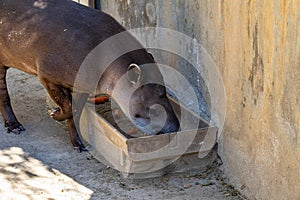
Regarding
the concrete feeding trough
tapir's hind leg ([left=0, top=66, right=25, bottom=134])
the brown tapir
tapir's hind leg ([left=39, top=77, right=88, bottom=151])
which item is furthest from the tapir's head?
tapir's hind leg ([left=0, top=66, right=25, bottom=134])

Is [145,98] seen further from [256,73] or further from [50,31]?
[50,31]

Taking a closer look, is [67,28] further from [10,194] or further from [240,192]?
[240,192]

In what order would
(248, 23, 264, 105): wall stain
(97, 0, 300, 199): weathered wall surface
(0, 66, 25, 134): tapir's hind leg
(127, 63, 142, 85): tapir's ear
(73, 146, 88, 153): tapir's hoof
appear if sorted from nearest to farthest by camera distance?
1. (97, 0, 300, 199): weathered wall surface
2. (248, 23, 264, 105): wall stain
3. (127, 63, 142, 85): tapir's ear
4. (73, 146, 88, 153): tapir's hoof
5. (0, 66, 25, 134): tapir's hind leg

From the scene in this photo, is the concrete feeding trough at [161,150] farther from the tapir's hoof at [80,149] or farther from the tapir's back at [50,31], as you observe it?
the tapir's back at [50,31]

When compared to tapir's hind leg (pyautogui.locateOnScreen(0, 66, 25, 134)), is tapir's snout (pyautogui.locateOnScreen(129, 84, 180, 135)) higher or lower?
higher

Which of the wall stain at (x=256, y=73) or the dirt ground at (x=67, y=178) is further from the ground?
the wall stain at (x=256, y=73)

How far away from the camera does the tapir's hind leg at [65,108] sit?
5699 mm

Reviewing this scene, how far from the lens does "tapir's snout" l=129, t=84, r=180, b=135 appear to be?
4.99 meters

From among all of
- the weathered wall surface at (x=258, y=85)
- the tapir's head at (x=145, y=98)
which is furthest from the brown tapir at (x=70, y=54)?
the weathered wall surface at (x=258, y=85)

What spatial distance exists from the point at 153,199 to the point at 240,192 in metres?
0.66

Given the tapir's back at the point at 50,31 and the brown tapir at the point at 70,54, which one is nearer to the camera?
the brown tapir at the point at 70,54

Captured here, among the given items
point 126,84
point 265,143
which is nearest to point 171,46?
point 126,84

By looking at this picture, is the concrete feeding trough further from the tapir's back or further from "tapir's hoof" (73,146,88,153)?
the tapir's back

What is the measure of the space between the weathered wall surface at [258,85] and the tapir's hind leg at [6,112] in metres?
2.03
